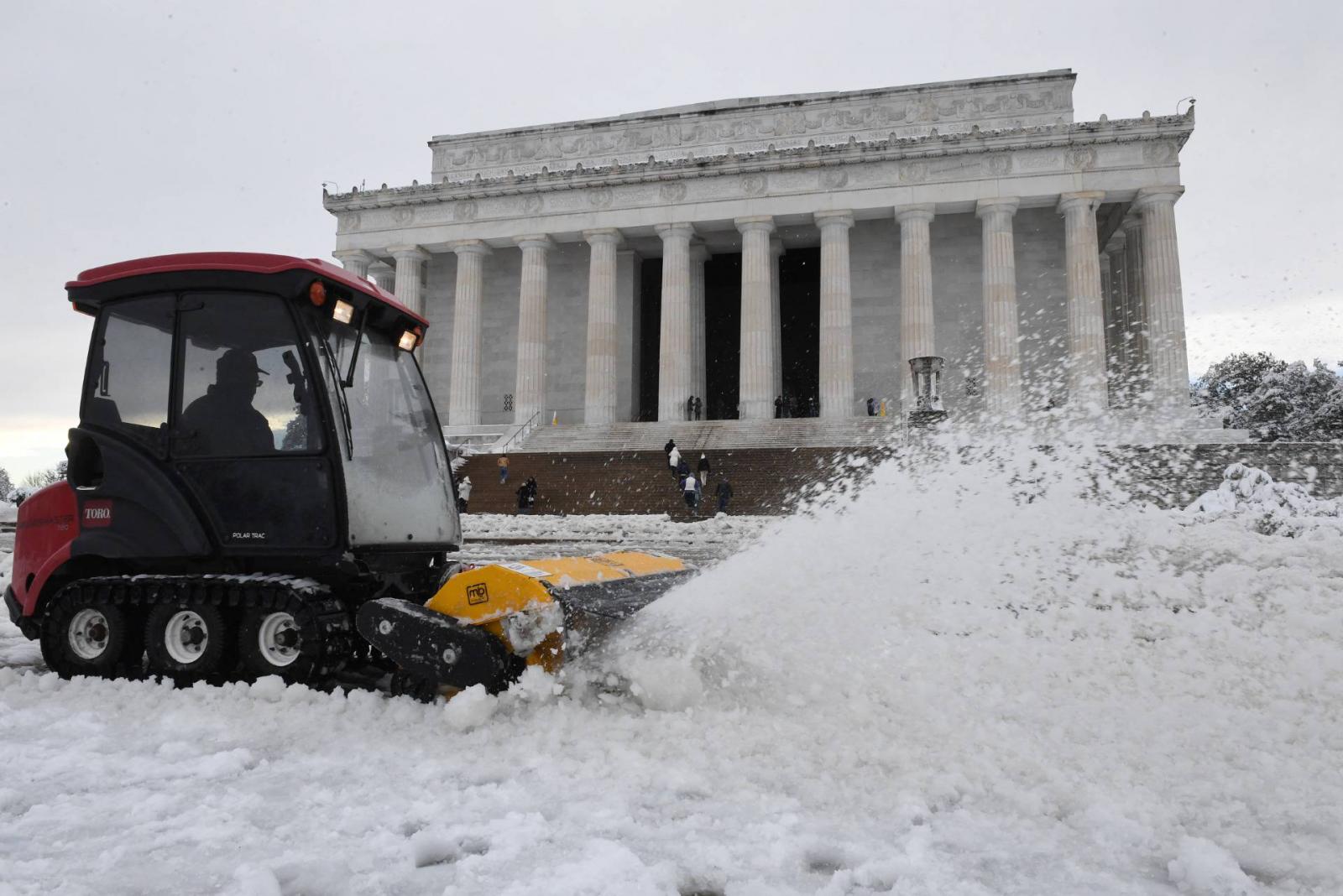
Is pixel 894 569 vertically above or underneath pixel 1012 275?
underneath

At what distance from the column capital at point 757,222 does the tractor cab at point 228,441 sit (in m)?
33.1

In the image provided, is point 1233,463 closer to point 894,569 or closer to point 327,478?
point 894,569

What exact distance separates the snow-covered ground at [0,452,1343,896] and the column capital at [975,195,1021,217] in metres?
31.9

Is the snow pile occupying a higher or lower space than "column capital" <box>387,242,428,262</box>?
lower

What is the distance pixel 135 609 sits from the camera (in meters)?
4.75

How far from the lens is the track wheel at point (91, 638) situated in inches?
184

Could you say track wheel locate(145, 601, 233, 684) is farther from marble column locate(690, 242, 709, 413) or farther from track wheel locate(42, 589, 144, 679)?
marble column locate(690, 242, 709, 413)

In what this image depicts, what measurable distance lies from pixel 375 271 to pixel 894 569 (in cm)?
4132

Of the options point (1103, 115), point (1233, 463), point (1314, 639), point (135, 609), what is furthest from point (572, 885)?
point (1103, 115)

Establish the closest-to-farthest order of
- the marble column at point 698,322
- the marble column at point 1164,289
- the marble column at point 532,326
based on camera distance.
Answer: the marble column at point 1164,289 < the marble column at point 532,326 < the marble column at point 698,322

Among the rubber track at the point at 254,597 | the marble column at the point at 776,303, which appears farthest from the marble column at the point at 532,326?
the rubber track at the point at 254,597

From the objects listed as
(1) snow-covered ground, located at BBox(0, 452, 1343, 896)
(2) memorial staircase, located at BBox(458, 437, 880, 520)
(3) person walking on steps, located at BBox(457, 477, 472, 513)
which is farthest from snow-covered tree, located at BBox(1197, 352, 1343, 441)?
(1) snow-covered ground, located at BBox(0, 452, 1343, 896)

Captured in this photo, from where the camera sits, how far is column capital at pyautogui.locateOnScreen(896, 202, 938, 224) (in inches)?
1395

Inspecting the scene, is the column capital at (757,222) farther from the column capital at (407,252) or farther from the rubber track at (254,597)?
the rubber track at (254,597)
